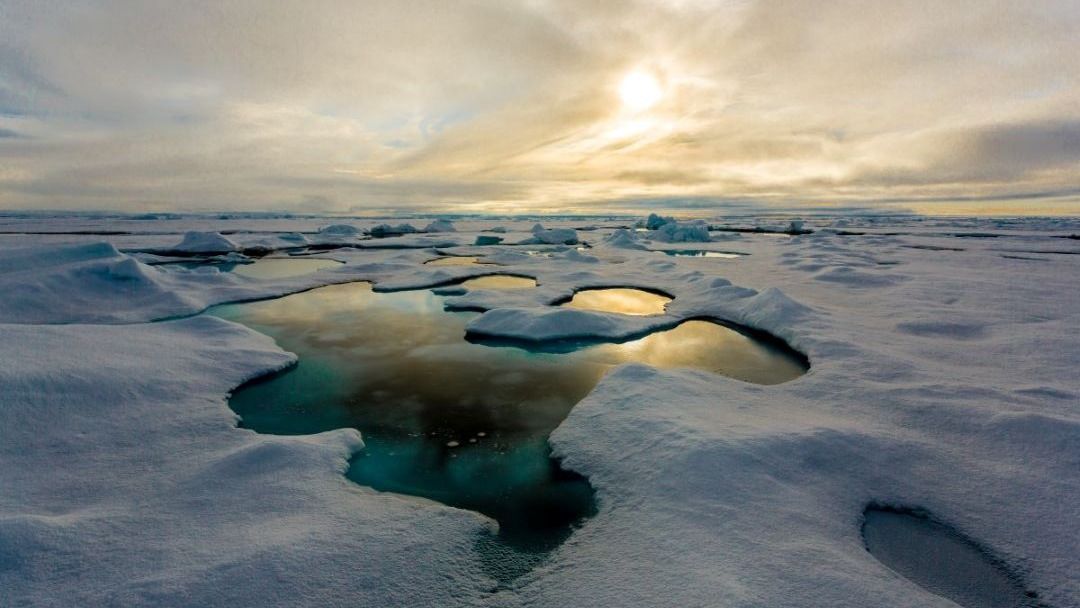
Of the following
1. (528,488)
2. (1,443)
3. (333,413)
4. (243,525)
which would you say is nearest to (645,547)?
(528,488)

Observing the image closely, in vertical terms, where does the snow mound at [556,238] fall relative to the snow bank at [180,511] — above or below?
above

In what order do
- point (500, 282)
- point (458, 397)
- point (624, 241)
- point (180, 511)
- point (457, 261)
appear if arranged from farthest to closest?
point (624, 241)
point (457, 261)
point (500, 282)
point (458, 397)
point (180, 511)

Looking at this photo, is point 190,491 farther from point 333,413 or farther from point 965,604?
point 965,604

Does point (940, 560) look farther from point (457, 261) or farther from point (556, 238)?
point (556, 238)

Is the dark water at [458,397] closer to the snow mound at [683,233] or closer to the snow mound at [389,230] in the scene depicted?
the snow mound at [683,233]

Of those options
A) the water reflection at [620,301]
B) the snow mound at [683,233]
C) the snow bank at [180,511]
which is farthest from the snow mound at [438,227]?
the snow bank at [180,511]

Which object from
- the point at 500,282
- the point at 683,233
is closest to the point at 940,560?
the point at 500,282

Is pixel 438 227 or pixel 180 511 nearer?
Answer: pixel 180 511
